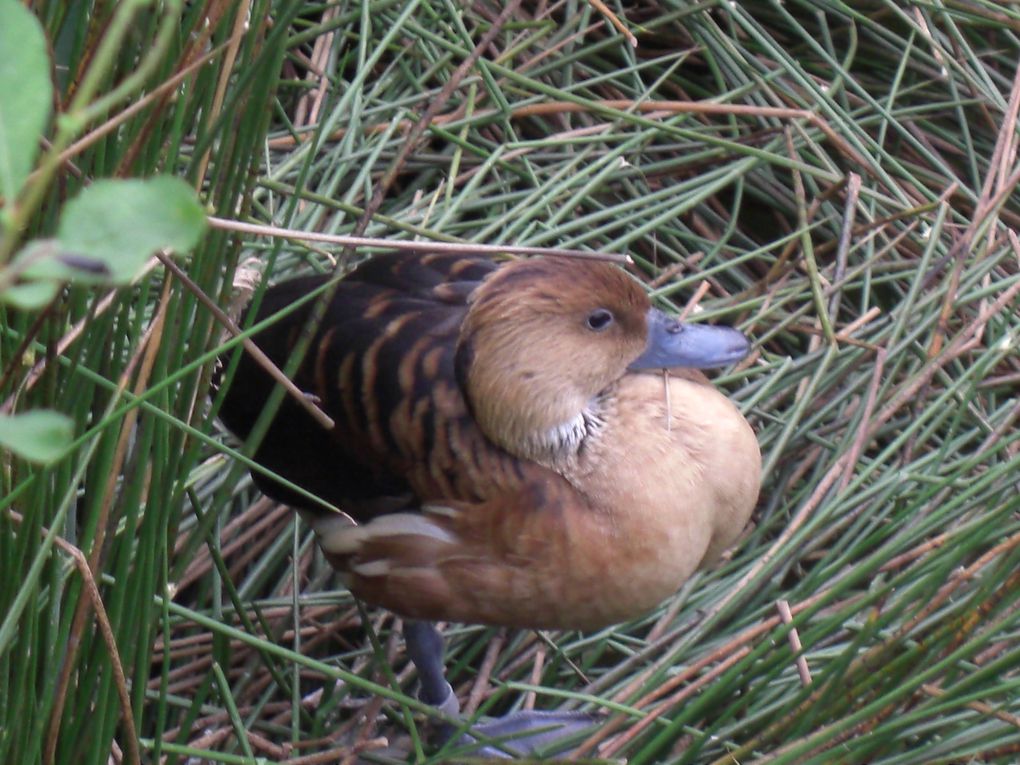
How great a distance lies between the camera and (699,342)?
1.46m

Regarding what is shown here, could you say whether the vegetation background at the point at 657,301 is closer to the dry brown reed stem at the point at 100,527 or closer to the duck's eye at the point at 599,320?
the dry brown reed stem at the point at 100,527

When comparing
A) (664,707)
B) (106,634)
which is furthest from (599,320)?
(106,634)

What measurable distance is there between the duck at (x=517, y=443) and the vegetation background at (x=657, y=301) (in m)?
0.12

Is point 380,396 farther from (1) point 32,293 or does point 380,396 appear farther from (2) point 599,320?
(1) point 32,293

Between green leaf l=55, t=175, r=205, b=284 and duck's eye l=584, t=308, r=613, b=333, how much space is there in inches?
44.9

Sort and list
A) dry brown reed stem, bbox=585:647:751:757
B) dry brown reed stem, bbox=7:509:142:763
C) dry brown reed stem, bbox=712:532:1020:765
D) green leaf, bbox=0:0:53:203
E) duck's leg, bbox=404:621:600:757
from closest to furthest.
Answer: green leaf, bbox=0:0:53:203
dry brown reed stem, bbox=7:509:142:763
dry brown reed stem, bbox=712:532:1020:765
dry brown reed stem, bbox=585:647:751:757
duck's leg, bbox=404:621:600:757

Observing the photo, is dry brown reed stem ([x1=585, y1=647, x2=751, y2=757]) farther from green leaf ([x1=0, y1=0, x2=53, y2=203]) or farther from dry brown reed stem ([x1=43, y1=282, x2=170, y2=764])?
green leaf ([x1=0, y1=0, x2=53, y2=203])

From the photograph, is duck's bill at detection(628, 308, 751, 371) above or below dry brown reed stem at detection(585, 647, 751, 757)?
above

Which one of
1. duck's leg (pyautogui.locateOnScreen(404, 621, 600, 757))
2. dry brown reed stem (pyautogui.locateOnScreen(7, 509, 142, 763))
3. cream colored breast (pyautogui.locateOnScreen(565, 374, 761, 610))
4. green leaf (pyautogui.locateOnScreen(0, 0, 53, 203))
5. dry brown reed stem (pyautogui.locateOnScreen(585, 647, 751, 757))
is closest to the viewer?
green leaf (pyautogui.locateOnScreen(0, 0, 53, 203))

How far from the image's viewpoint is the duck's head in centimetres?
138

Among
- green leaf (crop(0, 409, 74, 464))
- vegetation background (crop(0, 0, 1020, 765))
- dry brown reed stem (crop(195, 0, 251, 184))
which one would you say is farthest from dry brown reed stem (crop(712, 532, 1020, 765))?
green leaf (crop(0, 409, 74, 464))

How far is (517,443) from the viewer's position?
1421 mm

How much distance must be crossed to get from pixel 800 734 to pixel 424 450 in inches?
20.9

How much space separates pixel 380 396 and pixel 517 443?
0.17 m
